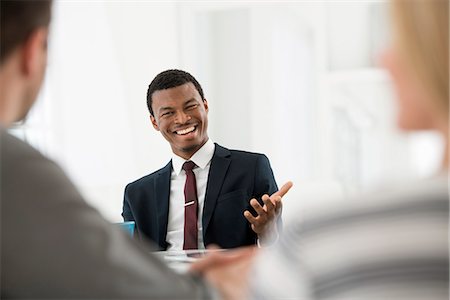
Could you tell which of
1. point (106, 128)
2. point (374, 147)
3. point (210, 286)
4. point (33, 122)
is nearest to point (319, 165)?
point (374, 147)

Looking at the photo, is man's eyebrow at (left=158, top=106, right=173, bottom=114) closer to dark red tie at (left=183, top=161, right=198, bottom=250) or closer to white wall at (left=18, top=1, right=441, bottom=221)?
dark red tie at (left=183, top=161, right=198, bottom=250)

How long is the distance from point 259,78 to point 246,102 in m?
0.24

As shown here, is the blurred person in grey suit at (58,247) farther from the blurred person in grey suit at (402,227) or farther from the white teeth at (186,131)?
the white teeth at (186,131)

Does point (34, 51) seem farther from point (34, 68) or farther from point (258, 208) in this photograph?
point (258, 208)

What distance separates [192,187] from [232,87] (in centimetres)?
315

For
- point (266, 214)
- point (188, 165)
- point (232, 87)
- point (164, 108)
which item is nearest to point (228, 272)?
point (266, 214)

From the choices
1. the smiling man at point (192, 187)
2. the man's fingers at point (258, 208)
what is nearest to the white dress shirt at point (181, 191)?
the smiling man at point (192, 187)

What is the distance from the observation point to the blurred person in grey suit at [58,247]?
953 millimetres

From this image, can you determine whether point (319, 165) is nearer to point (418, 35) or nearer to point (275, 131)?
Result: point (275, 131)

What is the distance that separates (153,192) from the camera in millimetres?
2693

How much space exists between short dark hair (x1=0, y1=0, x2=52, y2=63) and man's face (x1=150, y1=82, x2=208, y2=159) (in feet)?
5.54

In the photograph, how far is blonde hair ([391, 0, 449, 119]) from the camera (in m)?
0.81

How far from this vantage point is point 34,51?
1.09 meters

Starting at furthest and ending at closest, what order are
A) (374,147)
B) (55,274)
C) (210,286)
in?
(374,147) → (210,286) → (55,274)
